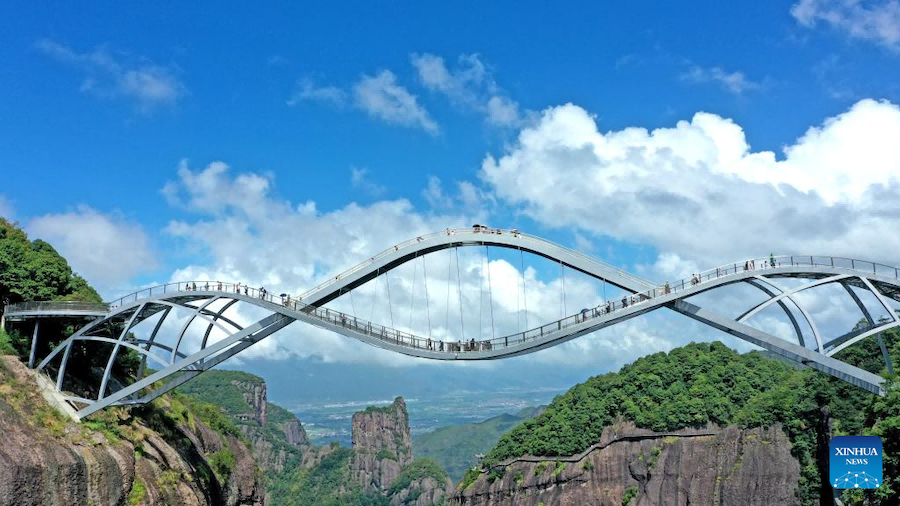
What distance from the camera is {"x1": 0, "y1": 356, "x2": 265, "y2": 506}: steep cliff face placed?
109 feet

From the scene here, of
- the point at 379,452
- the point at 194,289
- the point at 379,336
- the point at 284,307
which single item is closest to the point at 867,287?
the point at 379,336

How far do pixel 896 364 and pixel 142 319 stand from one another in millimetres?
45784

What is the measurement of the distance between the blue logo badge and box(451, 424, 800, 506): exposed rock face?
49.1 metres

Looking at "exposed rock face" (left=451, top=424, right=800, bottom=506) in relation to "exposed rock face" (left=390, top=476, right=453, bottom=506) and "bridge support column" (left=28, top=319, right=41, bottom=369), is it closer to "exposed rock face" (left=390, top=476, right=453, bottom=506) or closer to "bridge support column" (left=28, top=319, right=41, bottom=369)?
"bridge support column" (left=28, top=319, right=41, bottom=369)

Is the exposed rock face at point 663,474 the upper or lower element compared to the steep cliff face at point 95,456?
lower

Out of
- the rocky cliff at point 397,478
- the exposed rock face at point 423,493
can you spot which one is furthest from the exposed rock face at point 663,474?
the rocky cliff at point 397,478

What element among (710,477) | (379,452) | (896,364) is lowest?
(379,452)

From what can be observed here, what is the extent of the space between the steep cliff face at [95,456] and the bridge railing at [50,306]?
289cm

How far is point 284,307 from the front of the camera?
39906 mm

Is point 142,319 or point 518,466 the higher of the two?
point 142,319

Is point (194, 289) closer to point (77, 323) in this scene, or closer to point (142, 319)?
point (142, 319)

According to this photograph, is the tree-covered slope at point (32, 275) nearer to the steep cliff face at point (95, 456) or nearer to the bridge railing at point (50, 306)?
A: the bridge railing at point (50, 306)

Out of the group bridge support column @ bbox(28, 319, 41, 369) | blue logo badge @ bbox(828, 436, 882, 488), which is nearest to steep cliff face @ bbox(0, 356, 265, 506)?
bridge support column @ bbox(28, 319, 41, 369)

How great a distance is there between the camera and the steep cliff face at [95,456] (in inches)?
1307
